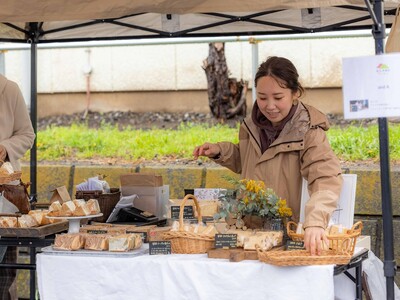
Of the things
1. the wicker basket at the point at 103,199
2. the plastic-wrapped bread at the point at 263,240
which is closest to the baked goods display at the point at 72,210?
the wicker basket at the point at 103,199

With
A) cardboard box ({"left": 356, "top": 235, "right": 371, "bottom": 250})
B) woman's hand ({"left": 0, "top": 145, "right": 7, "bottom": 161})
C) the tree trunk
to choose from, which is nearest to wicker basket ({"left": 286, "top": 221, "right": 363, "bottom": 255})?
cardboard box ({"left": 356, "top": 235, "right": 371, "bottom": 250})

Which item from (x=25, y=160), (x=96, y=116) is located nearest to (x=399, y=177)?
(x=25, y=160)

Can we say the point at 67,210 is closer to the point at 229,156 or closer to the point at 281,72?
the point at 229,156

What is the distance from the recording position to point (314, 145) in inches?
155

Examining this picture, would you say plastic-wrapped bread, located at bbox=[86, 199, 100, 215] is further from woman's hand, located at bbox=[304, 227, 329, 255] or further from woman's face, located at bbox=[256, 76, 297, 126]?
woman's hand, located at bbox=[304, 227, 329, 255]

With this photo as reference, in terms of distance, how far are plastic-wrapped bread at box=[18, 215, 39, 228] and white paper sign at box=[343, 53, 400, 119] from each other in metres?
1.62

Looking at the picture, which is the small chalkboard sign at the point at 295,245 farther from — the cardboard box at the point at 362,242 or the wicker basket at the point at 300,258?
the cardboard box at the point at 362,242

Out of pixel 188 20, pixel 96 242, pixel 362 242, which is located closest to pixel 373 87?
pixel 362 242

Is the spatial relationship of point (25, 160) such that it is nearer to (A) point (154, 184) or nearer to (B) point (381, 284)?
(A) point (154, 184)

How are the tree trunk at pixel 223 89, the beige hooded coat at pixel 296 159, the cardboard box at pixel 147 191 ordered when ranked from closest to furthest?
the beige hooded coat at pixel 296 159, the cardboard box at pixel 147 191, the tree trunk at pixel 223 89

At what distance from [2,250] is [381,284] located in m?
2.12

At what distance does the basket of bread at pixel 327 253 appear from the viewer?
10.8 ft

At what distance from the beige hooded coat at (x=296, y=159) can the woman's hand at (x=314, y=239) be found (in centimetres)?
35

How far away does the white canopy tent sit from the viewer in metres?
4.11
